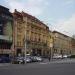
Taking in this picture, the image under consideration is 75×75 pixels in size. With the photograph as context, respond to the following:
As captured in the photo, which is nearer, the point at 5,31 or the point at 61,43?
the point at 5,31

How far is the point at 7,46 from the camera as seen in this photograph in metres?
87.7

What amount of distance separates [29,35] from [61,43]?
155ft

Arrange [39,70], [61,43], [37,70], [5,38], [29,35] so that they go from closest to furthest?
[37,70]
[39,70]
[5,38]
[29,35]
[61,43]

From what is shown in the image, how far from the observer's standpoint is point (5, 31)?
86.1 m

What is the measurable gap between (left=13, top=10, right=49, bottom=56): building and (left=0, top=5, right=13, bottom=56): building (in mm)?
3146

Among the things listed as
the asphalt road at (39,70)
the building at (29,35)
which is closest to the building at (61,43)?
the building at (29,35)

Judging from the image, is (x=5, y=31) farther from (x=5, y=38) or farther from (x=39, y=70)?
(x=39, y=70)

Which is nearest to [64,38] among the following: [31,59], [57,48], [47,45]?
[57,48]

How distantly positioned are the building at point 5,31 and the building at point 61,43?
48.3m

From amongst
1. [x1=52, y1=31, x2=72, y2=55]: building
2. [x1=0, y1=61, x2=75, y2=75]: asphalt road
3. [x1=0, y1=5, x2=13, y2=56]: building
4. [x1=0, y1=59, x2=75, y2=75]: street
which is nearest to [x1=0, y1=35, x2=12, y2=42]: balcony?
[x1=0, y1=5, x2=13, y2=56]: building

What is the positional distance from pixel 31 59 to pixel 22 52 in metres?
22.9

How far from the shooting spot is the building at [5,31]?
84375mm

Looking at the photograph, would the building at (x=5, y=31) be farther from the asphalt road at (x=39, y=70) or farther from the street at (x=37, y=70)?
the asphalt road at (x=39, y=70)

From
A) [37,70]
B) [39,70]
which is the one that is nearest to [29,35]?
[39,70]
